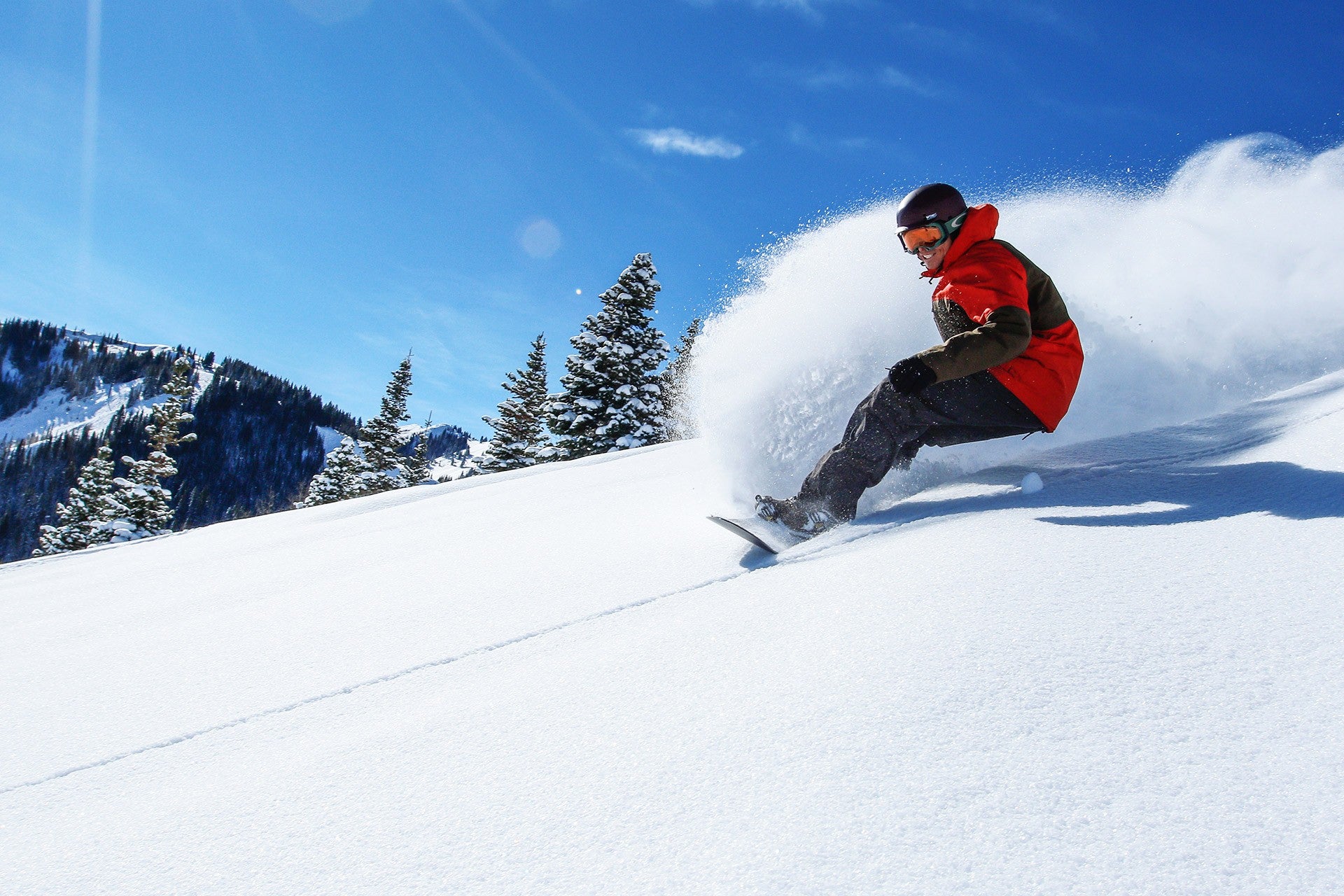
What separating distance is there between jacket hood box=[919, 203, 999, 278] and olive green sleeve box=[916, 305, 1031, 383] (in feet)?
1.23

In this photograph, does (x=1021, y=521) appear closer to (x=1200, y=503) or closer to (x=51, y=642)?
(x=1200, y=503)

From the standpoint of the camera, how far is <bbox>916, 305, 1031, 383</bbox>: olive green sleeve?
8.65 ft

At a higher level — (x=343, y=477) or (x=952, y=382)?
(x=343, y=477)

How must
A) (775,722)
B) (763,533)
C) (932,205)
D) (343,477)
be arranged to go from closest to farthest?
1. (775,722)
2. (763,533)
3. (932,205)
4. (343,477)

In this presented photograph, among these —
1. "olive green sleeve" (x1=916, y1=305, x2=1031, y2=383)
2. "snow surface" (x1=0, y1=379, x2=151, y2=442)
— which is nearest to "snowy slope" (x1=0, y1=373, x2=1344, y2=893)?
"olive green sleeve" (x1=916, y1=305, x2=1031, y2=383)

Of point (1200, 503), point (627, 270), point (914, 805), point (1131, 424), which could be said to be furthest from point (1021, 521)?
point (627, 270)

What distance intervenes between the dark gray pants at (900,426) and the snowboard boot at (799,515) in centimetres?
4

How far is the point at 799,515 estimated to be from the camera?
290cm

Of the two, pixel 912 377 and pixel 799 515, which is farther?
pixel 799 515

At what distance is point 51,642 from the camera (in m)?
2.96

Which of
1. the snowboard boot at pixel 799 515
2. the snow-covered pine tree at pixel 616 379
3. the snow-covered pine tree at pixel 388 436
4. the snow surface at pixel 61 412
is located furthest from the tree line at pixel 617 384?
the snow surface at pixel 61 412

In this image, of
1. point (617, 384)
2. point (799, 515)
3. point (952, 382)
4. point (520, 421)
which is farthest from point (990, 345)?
point (520, 421)

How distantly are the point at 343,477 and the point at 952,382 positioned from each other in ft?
118

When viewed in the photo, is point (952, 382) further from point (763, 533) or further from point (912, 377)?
point (763, 533)
